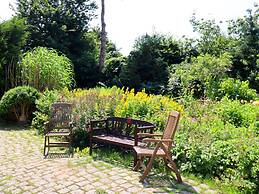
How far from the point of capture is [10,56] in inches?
506

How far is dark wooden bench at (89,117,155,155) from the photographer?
6.29m

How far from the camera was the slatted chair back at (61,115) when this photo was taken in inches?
302

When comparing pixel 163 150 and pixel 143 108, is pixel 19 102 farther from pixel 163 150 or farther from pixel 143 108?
pixel 163 150

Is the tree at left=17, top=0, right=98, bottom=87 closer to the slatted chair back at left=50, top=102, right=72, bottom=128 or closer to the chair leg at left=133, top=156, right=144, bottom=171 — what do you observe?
the slatted chair back at left=50, top=102, right=72, bottom=128

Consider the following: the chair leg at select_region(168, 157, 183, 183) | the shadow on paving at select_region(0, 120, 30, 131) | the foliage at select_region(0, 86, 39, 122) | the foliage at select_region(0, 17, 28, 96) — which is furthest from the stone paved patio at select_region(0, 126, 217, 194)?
the foliage at select_region(0, 17, 28, 96)

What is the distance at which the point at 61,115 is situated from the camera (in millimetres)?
7746

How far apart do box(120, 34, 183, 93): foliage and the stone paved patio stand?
30.1 feet

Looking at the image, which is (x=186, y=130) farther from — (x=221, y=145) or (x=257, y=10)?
(x=257, y=10)

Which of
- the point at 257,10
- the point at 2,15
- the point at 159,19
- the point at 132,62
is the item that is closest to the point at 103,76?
the point at 132,62

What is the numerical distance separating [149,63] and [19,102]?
757 cm

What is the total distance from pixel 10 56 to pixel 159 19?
29.8 feet

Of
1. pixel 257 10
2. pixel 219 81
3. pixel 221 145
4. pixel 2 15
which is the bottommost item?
pixel 221 145

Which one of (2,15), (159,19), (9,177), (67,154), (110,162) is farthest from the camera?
(159,19)

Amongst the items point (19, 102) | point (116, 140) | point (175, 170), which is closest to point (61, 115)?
point (116, 140)
